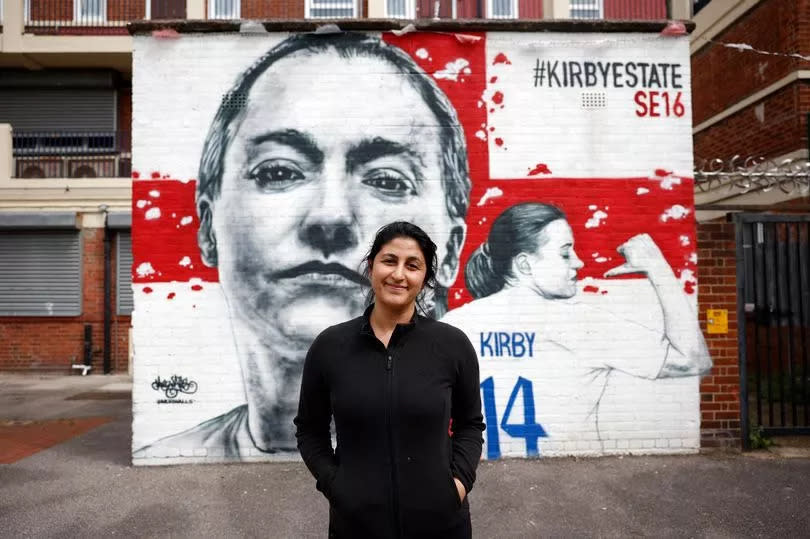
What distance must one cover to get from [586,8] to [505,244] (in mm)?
5247

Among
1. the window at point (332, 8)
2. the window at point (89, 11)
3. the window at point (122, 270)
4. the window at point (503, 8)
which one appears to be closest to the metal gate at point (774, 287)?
the window at point (503, 8)

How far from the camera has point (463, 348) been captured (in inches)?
83.9

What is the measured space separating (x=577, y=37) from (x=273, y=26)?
3209 mm

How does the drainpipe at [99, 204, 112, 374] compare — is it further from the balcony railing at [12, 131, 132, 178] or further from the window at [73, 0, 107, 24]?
the window at [73, 0, 107, 24]

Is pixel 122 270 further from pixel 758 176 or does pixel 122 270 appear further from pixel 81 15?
pixel 758 176

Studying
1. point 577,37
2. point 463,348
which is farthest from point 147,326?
point 577,37

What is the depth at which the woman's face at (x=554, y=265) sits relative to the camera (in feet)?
17.5

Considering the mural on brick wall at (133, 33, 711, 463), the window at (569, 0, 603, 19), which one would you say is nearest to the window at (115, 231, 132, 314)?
the mural on brick wall at (133, 33, 711, 463)

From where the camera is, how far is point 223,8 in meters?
10.9

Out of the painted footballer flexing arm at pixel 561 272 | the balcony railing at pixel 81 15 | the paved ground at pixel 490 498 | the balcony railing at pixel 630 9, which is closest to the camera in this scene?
the paved ground at pixel 490 498

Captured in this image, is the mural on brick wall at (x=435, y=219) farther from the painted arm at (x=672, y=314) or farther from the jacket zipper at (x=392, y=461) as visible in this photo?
the jacket zipper at (x=392, y=461)

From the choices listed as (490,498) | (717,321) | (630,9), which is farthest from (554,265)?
(630,9)

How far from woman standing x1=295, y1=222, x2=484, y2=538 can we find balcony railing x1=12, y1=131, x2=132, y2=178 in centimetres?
1256
